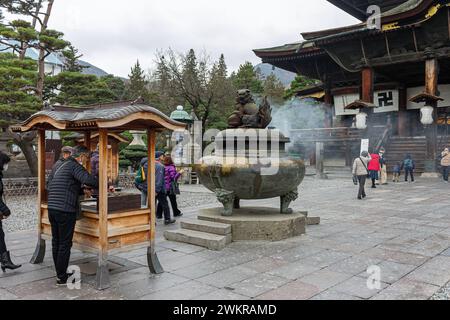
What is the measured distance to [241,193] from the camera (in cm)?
670

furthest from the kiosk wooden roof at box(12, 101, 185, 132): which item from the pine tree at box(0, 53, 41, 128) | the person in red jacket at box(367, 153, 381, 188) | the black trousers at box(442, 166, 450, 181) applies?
the black trousers at box(442, 166, 450, 181)

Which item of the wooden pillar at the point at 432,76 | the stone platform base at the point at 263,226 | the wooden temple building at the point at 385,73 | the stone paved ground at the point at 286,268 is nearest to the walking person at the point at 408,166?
the wooden temple building at the point at 385,73

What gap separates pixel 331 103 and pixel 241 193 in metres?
20.0

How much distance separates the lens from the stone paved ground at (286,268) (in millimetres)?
4145

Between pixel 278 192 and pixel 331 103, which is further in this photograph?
pixel 331 103

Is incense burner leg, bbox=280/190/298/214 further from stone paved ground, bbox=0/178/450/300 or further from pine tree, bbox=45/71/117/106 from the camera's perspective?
pine tree, bbox=45/71/117/106

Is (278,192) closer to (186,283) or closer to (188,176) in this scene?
(186,283)

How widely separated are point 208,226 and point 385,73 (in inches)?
726

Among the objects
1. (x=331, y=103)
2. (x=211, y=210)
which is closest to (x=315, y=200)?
(x=211, y=210)

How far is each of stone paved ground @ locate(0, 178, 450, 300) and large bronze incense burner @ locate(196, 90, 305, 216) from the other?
0.92 meters

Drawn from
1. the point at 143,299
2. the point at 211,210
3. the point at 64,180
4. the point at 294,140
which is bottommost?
the point at 143,299

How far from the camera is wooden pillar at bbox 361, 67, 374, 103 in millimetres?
19453

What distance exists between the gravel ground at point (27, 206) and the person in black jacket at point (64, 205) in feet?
14.2

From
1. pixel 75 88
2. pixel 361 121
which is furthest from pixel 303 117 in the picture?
pixel 75 88
